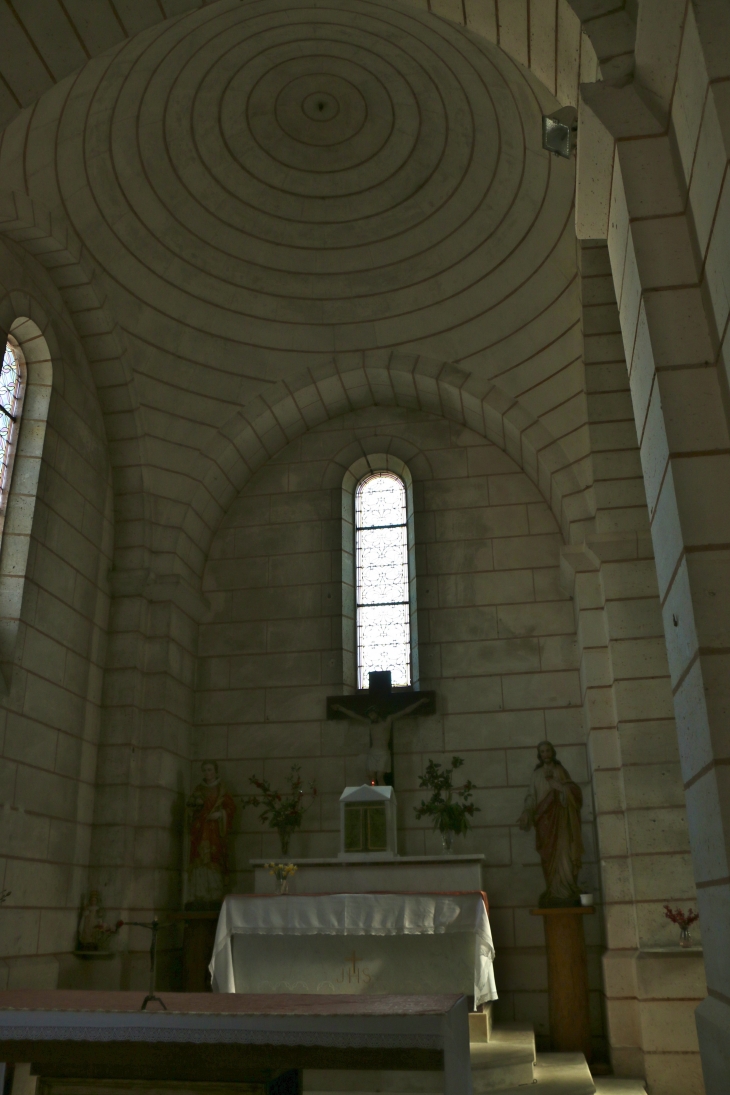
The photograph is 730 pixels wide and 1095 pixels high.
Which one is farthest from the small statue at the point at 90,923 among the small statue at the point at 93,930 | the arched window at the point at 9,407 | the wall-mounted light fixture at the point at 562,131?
the wall-mounted light fixture at the point at 562,131

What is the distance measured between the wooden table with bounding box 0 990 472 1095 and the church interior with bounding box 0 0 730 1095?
128 inches

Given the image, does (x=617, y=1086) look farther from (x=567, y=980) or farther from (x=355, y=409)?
(x=355, y=409)

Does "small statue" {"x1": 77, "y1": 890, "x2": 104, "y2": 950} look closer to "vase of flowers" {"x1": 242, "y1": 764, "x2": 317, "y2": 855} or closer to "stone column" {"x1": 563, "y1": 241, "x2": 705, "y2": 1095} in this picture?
"vase of flowers" {"x1": 242, "y1": 764, "x2": 317, "y2": 855}

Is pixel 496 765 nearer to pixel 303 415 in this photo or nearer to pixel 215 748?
pixel 215 748

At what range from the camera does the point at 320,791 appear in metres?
9.67

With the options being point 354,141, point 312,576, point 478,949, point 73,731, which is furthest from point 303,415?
point 478,949

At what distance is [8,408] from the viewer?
28.4 ft

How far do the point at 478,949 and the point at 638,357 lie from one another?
5076mm

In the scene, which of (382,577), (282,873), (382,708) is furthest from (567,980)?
(382,577)

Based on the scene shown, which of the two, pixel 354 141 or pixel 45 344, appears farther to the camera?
pixel 354 141

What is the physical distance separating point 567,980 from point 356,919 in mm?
1962

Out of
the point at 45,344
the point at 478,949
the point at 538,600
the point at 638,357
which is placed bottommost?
the point at 478,949

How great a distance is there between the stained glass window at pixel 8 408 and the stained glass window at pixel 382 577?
4.10 meters

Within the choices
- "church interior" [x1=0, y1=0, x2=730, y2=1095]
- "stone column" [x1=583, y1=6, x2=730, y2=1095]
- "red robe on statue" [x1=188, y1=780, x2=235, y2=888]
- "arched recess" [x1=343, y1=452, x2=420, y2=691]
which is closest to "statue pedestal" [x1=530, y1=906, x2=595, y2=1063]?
"church interior" [x1=0, y1=0, x2=730, y2=1095]
